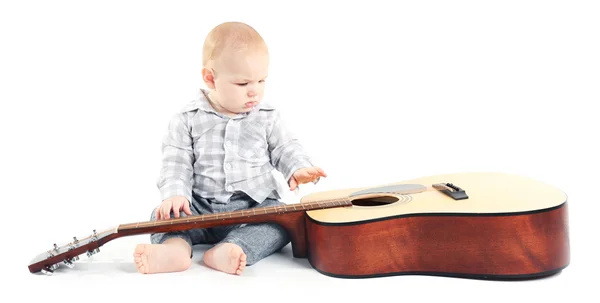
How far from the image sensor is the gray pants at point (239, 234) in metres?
2.15

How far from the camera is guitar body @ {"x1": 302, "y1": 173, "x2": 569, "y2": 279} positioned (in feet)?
6.32

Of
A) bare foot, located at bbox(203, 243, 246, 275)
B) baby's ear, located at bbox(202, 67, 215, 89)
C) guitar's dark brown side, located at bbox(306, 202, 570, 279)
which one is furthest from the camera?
baby's ear, located at bbox(202, 67, 215, 89)

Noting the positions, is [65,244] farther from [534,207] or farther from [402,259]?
[534,207]

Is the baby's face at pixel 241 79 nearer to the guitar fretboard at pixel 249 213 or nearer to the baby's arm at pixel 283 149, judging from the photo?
the baby's arm at pixel 283 149

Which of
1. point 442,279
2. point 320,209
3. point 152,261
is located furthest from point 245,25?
point 442,279

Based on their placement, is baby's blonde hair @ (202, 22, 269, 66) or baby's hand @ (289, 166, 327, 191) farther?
baby's hand @ (289, 166, 327, 191)

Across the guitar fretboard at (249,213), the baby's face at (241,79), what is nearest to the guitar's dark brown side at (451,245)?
the guitar fretboard at (249,213)

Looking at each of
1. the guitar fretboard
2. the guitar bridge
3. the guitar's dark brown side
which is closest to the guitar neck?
the guitar fretboard

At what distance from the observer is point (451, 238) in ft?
6.44

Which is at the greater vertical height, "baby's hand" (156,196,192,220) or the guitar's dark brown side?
"baby's hand" (156,196,192,220)

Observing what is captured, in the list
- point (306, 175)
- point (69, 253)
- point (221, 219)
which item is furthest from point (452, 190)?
point (69, 253)

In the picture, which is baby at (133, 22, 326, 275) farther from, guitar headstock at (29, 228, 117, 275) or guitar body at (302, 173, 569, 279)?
guitar body at (302, 173, 569, 279)

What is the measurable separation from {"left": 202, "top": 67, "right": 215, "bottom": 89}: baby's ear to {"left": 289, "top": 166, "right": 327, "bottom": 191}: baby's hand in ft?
1.26

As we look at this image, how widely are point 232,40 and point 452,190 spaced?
2.59 feet
